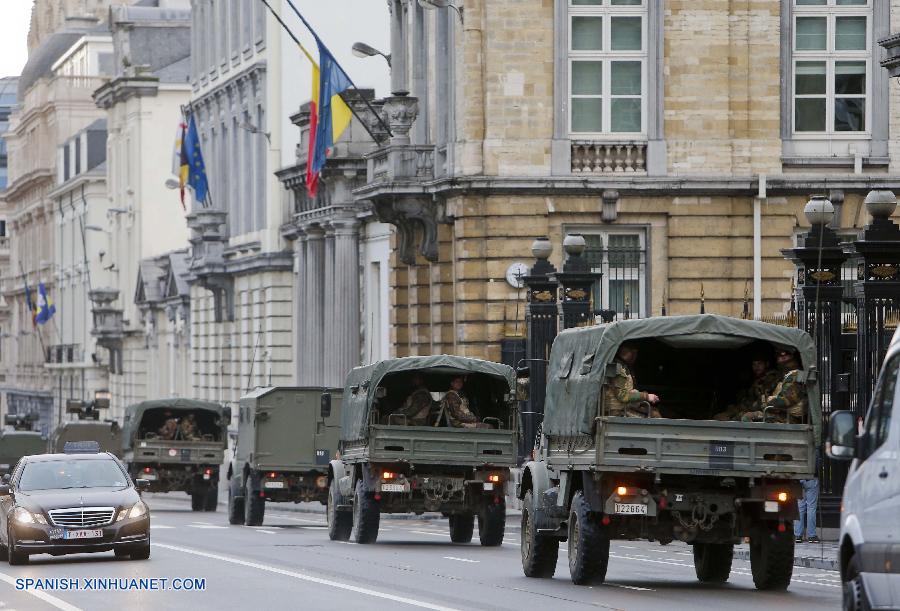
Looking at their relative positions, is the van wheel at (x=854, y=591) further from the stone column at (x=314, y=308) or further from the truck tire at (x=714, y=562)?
the stone column at (x=314, y=308)

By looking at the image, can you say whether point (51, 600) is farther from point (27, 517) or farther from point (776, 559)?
point (776, 559)

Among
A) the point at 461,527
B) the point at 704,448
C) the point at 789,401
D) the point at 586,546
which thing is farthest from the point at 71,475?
the point at 789,401

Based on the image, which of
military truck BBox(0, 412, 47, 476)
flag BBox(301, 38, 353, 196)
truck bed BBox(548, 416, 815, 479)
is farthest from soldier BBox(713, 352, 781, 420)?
military truck BBox(0, 412, 47, 476)

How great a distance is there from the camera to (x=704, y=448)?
2273 centimetres

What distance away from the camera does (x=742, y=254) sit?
43750 millimetres

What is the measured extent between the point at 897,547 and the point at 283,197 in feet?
183

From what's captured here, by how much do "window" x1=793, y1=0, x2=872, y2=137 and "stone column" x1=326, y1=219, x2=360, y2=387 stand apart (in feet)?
50.7

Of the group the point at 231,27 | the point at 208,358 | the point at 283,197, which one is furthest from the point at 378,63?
the point at 208,358

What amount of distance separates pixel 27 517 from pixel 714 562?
8112 millimetres

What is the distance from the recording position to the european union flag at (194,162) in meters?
71.8

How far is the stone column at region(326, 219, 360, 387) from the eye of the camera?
187ft

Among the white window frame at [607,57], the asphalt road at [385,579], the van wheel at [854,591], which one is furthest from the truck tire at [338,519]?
the van wheel at [854,591]

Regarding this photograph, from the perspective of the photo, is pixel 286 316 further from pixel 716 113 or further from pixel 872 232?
pixel 872 232

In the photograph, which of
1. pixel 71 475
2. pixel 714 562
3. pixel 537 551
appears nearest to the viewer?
pixel 714 562
